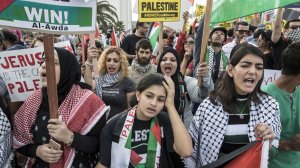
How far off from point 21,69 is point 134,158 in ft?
5.43

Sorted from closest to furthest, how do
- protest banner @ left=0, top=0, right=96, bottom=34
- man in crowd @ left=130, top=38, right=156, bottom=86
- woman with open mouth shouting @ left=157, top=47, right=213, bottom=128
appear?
1. protest banner @ left=0, top=0, right=96, bottom=34
2. woman with open mouth shouting @ left=157, top=47, right=213, bottom=128
3. man in crowd @ left=130, top=38, right=156, bottom=86

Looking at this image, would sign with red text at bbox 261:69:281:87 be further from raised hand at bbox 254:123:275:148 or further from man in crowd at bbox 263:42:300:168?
raised hand at bbox 254:123:275:148

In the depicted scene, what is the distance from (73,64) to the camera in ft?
8.29

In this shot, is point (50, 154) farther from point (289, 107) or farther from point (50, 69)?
point (289, 107)

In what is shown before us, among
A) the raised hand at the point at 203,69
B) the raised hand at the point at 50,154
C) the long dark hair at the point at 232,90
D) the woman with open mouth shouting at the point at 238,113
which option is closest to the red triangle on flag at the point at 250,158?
the woman with open mouth shouting at the point at 238,113

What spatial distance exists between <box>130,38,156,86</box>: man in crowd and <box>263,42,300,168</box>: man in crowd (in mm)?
2433

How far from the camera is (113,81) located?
444cm

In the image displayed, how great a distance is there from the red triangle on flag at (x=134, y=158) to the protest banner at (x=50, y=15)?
83 cm

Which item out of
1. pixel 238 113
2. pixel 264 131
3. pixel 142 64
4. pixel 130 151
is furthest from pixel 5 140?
pixel 142 64

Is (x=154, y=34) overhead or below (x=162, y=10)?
below

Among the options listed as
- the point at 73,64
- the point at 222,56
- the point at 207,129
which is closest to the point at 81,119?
the point at 73,64

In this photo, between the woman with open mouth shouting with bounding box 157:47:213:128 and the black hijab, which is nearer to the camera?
the black hijab

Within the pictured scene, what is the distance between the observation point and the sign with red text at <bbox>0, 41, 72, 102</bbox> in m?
3.29

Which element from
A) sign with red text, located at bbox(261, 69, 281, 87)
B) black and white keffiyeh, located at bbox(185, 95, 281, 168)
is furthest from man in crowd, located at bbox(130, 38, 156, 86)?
black and white keffiyeh, located at bbox(185, 95, 281, 168)
